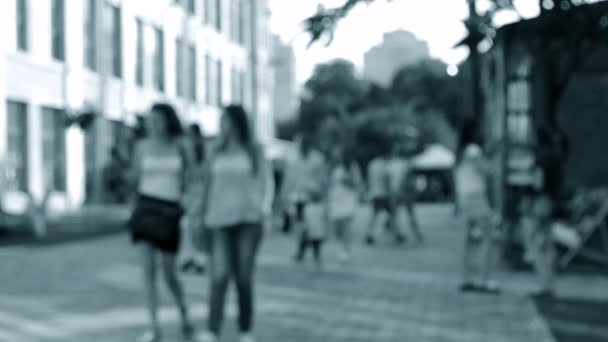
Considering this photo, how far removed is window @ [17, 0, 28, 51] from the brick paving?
12235mm

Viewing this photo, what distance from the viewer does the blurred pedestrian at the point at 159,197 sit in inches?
277

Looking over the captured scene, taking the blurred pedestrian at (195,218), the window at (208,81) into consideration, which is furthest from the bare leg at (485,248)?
the window at (208,81)

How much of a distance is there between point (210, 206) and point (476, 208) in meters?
3.97

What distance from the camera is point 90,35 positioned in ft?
99.0

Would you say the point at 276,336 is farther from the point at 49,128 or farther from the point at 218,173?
the point at 49,128

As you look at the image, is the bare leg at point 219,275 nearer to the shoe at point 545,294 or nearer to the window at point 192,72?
the shoe at point 545,294

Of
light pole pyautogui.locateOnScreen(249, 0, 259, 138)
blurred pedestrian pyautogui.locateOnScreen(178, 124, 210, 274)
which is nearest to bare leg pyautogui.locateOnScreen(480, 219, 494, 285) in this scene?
blurred pedestrian pyautogui.locateOnScreen(178, 124, 210, 274)

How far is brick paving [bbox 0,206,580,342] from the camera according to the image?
756cm

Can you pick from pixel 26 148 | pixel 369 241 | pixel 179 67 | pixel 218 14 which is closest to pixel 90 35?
pixel 26 148

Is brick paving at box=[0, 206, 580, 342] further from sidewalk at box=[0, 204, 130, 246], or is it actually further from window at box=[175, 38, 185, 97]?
window at box=[175, 38, 185, 97]

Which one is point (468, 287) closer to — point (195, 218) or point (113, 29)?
point (195, 218)

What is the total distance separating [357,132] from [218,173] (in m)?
62.1

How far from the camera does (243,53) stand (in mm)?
53188

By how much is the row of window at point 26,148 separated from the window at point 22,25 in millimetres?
1502
